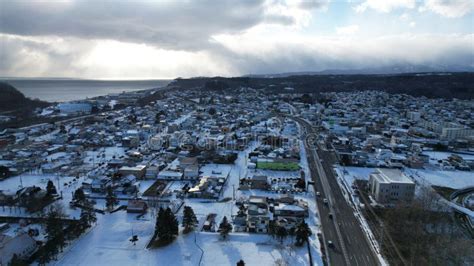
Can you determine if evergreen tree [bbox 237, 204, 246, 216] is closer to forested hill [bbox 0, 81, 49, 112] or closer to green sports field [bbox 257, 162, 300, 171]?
green sports field [bbox 257, 162, 300, 171]

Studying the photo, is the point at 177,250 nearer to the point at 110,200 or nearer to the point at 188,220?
the point at 188,220

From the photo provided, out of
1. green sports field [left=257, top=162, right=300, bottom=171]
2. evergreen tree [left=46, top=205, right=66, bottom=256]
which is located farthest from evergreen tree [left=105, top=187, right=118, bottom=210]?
green sports field [left=257, top=162, right=300, bottom=171]

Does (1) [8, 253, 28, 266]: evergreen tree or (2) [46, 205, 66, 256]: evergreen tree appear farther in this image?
(2) [46, 205, 66, 256]: evergreen tree

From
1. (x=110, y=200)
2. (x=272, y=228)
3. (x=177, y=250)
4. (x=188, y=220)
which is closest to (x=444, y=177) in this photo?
(x=272, y=228)

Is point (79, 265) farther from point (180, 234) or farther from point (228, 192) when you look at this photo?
point (228, 192)

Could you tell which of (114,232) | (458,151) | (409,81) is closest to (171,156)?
(114,232)

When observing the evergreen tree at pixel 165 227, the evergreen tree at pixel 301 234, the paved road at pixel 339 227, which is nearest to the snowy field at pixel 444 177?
the paved road at pixel 339 227
